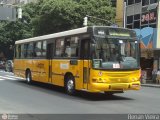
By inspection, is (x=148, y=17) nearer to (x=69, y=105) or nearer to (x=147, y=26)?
(x=147, y=26)

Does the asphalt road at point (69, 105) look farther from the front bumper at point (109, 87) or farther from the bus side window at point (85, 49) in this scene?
the bus side window at point (85, 49)

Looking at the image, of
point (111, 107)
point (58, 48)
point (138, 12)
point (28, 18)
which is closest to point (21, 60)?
point (58, 48)

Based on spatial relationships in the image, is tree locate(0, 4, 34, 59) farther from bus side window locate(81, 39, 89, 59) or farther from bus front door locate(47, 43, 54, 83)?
bus side window locate(81, 39, 89, 59)

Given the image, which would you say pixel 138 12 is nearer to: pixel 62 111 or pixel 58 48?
pixel 58 48

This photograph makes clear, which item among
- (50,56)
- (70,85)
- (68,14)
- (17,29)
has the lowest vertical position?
(70,85)

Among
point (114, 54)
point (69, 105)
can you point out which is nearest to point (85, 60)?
point (114, 54)

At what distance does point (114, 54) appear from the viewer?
17734 millimetres

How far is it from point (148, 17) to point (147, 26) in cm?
92

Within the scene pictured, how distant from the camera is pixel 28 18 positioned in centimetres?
6919

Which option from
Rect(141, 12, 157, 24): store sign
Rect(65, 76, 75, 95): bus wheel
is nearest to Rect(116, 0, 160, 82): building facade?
Rect(141, 12, 157, 24): store sign

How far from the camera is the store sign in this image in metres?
41.1

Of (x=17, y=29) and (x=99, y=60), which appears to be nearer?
(x=99, y=60)

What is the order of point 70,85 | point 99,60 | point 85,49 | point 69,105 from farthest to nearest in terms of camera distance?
point 70,85, point 85,49, point 99,60, point 69,105

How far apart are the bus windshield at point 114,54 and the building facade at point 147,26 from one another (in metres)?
20.3
